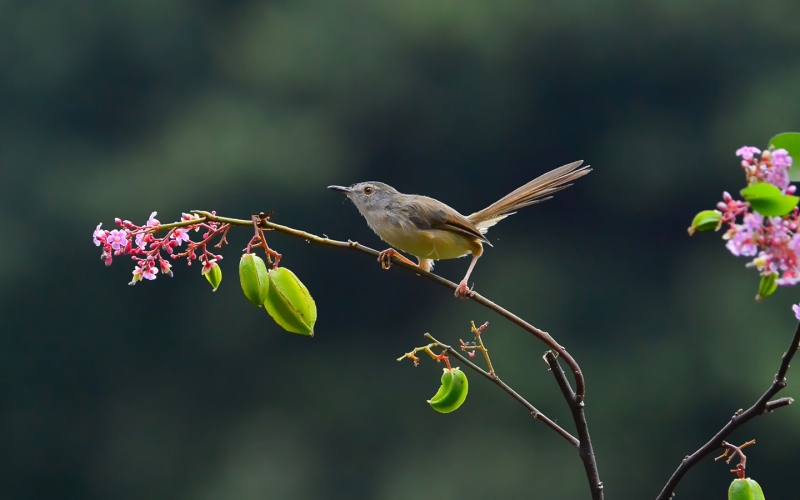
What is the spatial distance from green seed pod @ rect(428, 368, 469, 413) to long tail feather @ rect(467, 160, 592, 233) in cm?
60

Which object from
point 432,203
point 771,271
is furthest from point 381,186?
point 771,271

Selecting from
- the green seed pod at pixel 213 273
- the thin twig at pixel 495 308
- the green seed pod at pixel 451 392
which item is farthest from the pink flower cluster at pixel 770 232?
the green seed pod at pixel 213 273

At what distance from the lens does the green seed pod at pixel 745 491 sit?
0.72 meters

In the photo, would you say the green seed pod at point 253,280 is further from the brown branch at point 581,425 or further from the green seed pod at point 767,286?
→ the green seed pod at point 767,286

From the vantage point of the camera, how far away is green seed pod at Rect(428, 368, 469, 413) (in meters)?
0.86

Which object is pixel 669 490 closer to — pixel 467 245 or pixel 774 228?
pixel 774 228

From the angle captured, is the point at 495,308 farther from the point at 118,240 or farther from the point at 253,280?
the point at 118,240

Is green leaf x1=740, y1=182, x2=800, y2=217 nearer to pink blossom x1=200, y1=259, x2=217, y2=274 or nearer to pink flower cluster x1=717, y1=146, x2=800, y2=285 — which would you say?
pink flower cluster x1=717, y1=146, x2=800, y2=285

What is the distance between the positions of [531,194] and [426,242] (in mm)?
256

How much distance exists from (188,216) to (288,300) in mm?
136

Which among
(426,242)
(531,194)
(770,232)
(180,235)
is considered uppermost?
(531,194)

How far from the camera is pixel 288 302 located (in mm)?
851

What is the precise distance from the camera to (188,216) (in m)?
0.84

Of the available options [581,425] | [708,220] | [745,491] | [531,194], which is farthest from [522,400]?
[531,194]
